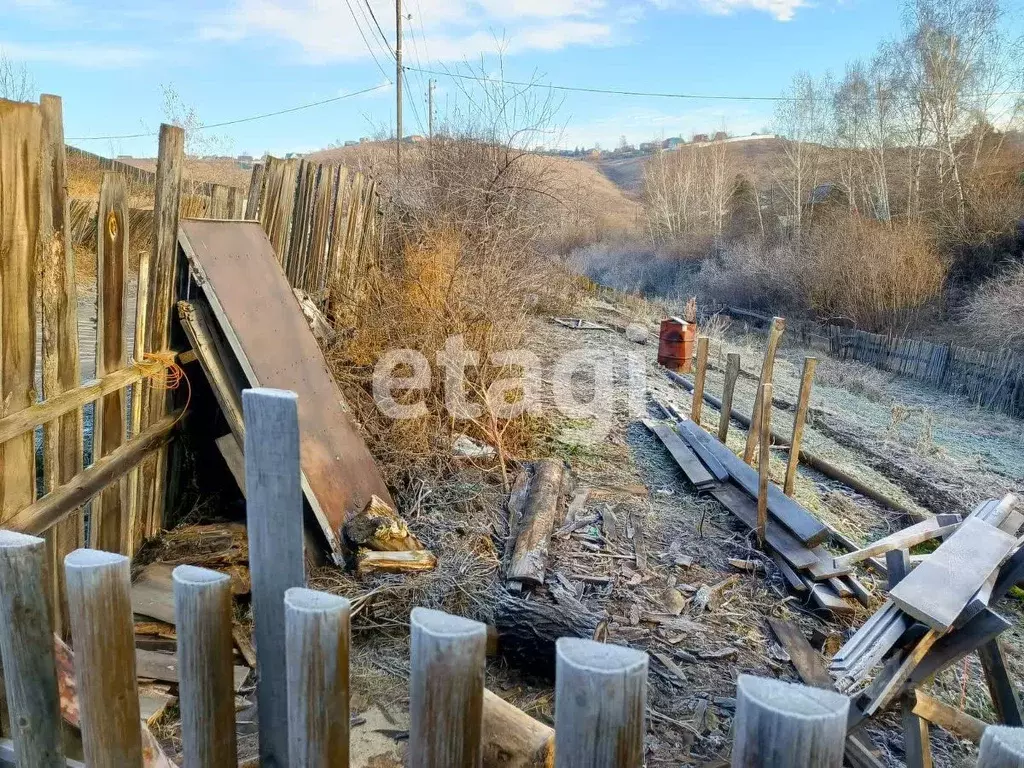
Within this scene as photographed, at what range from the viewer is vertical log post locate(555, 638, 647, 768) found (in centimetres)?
81

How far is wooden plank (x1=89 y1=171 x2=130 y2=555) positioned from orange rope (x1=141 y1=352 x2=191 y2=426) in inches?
6.6

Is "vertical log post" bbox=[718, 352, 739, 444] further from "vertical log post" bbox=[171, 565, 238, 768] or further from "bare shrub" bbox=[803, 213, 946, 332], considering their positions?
"bare shrub" bbox=[803, 213, 946, 332]

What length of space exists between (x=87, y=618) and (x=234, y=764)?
0.38 meters

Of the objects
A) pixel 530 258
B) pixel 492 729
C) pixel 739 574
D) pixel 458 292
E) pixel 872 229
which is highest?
pixel 872 229

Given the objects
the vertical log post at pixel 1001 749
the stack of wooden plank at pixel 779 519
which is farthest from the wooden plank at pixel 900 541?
the vertical log post at pixel 1001 749

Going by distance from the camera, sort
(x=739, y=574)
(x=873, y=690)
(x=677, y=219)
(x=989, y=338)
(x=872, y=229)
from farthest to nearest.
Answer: (x=677, y=219), (x=872, y=229), (x=989, y=338), (x=739, y=574), (x=873, y=690)

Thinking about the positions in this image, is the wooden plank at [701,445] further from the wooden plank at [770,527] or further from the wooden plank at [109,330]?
the wooden plank at [109,330]

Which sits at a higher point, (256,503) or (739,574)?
(256,503)

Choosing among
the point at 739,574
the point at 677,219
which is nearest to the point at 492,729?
the point at 739,574

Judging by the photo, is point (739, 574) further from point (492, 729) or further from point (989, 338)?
point (989, 338)

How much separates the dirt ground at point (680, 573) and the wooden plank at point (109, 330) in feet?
4.32

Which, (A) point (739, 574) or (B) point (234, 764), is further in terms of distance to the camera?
(A) point (739, 574)

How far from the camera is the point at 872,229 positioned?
70.7ft

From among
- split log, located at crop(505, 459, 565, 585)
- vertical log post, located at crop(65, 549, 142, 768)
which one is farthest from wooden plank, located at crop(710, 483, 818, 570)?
vertical log post, located at crop(65, 549, 142, 768)
